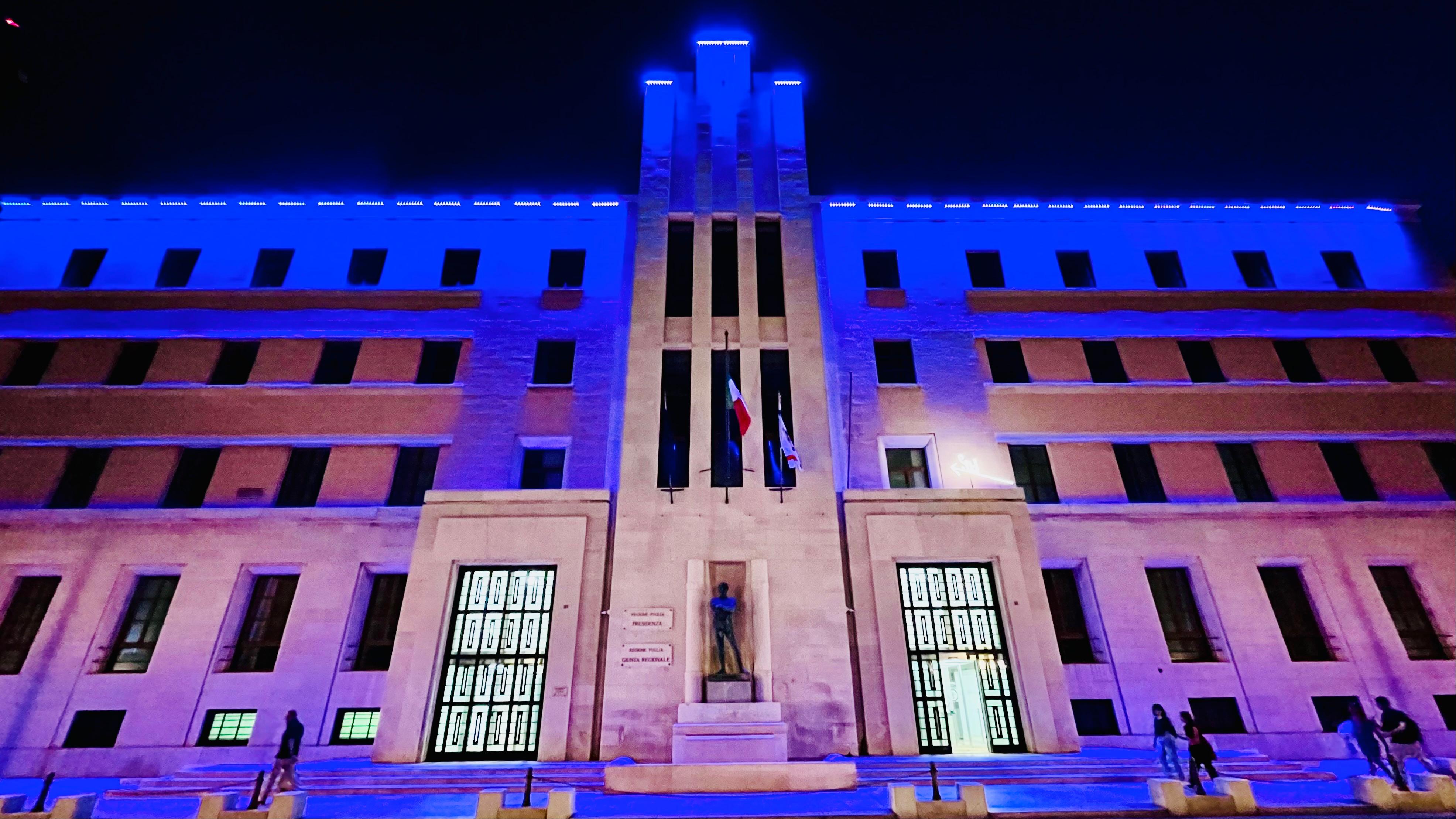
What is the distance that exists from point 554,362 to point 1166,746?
69.9ft

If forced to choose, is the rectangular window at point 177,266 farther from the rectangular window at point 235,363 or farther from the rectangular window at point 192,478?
the rectangular window at point 192,478

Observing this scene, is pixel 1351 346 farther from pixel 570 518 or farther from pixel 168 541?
pixel 168 541

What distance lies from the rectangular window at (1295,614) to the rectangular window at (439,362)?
27921 mm

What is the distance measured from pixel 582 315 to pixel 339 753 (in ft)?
52.1

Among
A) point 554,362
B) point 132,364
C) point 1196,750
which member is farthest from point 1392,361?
point 132,364

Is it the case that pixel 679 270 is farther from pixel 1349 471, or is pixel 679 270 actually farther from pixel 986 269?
pixel 1349 471

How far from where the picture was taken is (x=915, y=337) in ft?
88.9

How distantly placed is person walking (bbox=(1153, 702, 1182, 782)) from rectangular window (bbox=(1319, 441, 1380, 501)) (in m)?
15.2

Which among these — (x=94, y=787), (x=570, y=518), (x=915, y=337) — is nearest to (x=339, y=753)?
(x=94, y=787)

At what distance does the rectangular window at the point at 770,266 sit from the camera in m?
25.1

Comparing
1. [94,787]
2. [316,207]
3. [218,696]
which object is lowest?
[94,787]

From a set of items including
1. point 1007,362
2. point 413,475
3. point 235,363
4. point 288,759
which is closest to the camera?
point 288,759

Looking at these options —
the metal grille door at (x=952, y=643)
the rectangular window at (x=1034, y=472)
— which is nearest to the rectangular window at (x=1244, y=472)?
the rectangular window at (x=1034, y=472)

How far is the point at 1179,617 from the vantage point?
22.7m
